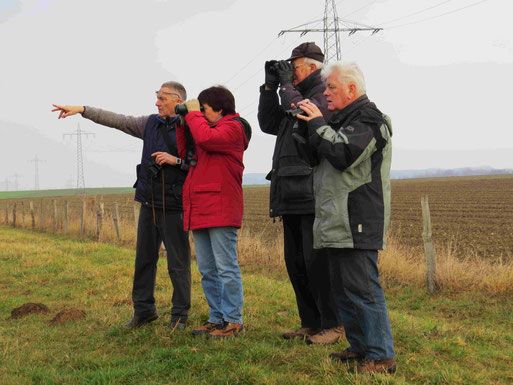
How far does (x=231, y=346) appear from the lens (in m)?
3.93

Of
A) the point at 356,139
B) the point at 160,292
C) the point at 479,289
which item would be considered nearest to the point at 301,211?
the point at 356,139

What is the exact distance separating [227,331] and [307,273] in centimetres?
81

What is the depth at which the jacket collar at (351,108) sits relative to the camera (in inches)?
133

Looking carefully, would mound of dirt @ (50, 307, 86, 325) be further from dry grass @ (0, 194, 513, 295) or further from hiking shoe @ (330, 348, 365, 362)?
dry grass @ (0, 194, 513, 295)

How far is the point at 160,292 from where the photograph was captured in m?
6.78

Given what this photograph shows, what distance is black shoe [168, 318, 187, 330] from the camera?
4.56m

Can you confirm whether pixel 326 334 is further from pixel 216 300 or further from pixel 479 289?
pixel 479 289

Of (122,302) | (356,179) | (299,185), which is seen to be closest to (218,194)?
(299,185)

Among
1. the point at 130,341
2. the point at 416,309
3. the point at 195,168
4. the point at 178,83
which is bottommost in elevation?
the point at 416,309

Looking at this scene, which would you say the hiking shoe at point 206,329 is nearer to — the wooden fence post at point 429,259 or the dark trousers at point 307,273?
the dark trousers at point 307,273

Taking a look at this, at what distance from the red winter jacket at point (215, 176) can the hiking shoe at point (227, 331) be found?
32.3 inches

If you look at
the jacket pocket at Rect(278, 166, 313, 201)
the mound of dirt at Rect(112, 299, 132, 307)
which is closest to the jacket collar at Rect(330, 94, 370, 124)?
the jacket pocket at Rect(278, 166, 313, 201)

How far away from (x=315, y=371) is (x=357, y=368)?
0.89 feet

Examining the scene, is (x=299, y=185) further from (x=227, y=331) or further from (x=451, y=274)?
(x=451, y=274)
